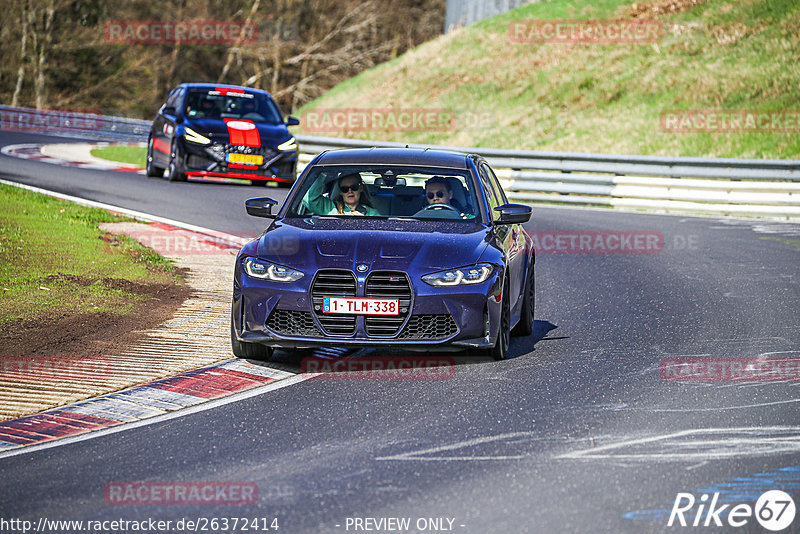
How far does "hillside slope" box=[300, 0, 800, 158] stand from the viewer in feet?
101

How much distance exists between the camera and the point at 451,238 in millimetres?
8773

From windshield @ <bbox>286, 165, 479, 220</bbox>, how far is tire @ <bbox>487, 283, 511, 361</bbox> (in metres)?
0.93

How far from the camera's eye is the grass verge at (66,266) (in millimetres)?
10516

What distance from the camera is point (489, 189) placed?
10102 mm

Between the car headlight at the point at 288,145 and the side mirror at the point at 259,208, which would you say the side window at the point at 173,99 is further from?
the side mirror at the point at 259,208

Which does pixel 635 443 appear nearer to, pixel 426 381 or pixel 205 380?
pixel 426 381

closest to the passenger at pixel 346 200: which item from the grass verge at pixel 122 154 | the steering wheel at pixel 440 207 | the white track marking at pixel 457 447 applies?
the steering wheel at pixel 440 207

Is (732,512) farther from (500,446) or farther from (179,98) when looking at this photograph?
(179,98)

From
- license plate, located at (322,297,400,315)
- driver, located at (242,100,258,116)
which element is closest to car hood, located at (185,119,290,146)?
driver, located at (242,100,258,116)

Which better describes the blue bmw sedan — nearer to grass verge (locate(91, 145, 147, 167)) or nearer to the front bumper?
the front bumper

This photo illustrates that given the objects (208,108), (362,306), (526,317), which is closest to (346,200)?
(362,306)

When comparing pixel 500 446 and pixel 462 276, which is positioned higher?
pixel 462 276

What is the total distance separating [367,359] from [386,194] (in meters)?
1.40

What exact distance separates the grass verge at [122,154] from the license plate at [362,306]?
805 inches
